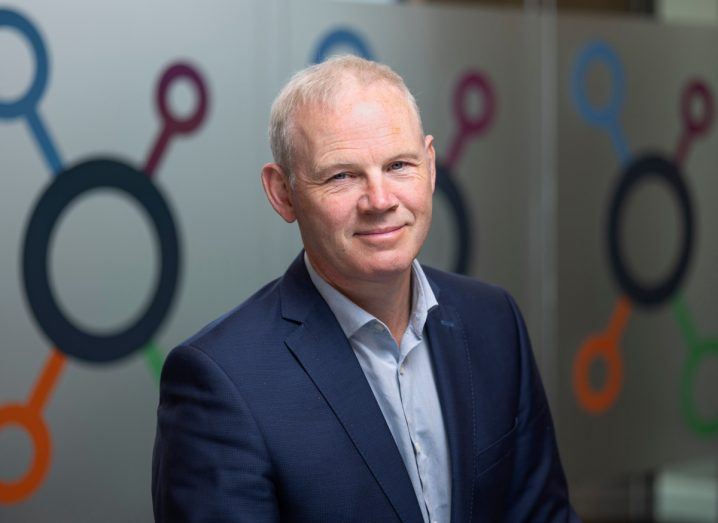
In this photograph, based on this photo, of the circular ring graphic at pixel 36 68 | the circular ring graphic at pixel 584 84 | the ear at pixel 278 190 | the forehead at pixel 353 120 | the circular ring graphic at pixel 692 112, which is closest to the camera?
the forehead at pixel 353 120

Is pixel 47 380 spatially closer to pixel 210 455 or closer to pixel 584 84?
pixel 210 455

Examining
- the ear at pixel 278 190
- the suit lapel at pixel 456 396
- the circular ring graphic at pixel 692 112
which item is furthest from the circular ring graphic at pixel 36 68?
the circular ring graphic at pixel 692 112

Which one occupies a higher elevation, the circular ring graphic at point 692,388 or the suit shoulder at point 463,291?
the suit shoulder at point 463,291

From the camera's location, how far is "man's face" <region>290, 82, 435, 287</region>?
5.99ft

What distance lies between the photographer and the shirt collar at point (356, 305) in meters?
1.92

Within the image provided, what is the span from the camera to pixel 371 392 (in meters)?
1.87

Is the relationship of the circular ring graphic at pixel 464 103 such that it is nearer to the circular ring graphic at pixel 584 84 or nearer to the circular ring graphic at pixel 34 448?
the circular ring graphic at pixel 584 84

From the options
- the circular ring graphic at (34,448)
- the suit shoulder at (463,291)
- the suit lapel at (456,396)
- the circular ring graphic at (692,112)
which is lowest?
the circular ring graphic at (34,448)

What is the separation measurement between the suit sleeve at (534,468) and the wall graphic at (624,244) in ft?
5.91

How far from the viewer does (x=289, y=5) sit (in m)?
3.18

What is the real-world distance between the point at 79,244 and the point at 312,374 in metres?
1.14

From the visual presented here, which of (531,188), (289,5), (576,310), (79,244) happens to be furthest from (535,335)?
(79,244)

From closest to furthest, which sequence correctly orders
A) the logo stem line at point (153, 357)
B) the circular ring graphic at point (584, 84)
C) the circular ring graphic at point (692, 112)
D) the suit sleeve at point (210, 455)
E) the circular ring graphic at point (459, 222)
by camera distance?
the suit sleeve at point (210, 455) < the logo stem line at point (153, 357) < the circular ring graphic at point (459, 222) < the circular ring graphic at point (584, 84) < the circular ring graphic at point (692, 112)

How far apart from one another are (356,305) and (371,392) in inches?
6.1
